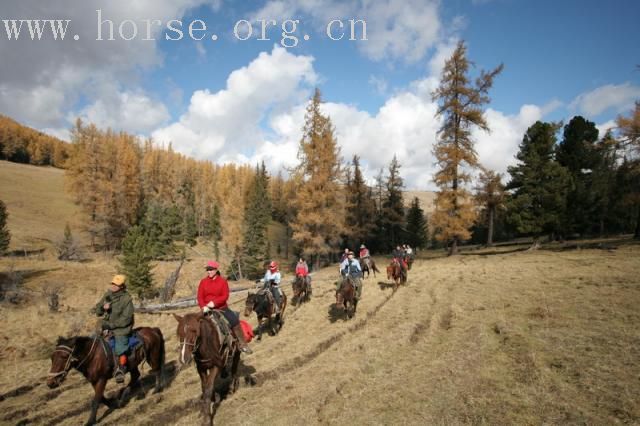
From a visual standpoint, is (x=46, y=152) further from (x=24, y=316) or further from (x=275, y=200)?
(x=24, y=316)

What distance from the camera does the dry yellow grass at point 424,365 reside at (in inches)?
291

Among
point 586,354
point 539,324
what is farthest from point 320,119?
point 586,354

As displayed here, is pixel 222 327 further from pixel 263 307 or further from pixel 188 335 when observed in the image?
pixel 263 307

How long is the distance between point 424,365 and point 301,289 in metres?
10.2

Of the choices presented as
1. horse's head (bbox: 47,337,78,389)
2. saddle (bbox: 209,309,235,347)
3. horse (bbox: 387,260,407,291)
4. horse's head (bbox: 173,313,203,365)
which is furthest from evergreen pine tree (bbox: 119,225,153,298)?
horse's head (bbox: 173,313,203,365)

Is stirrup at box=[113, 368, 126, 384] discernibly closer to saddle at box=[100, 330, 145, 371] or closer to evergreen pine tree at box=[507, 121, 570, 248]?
saddle at box=[100, 330, 145, 371]

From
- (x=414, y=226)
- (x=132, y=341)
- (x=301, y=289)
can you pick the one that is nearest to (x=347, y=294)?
(x=301, y=289)

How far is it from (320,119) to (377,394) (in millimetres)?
28729

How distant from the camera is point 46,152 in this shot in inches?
4621

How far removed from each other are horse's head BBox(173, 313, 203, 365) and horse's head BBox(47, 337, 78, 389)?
97.9 inches

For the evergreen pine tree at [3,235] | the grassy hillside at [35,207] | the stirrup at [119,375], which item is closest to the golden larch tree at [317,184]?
the stirrup at [119,375]

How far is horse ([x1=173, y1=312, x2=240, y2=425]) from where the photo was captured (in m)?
6.82

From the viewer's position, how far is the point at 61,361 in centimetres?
701

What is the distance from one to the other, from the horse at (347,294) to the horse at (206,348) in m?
7.49
